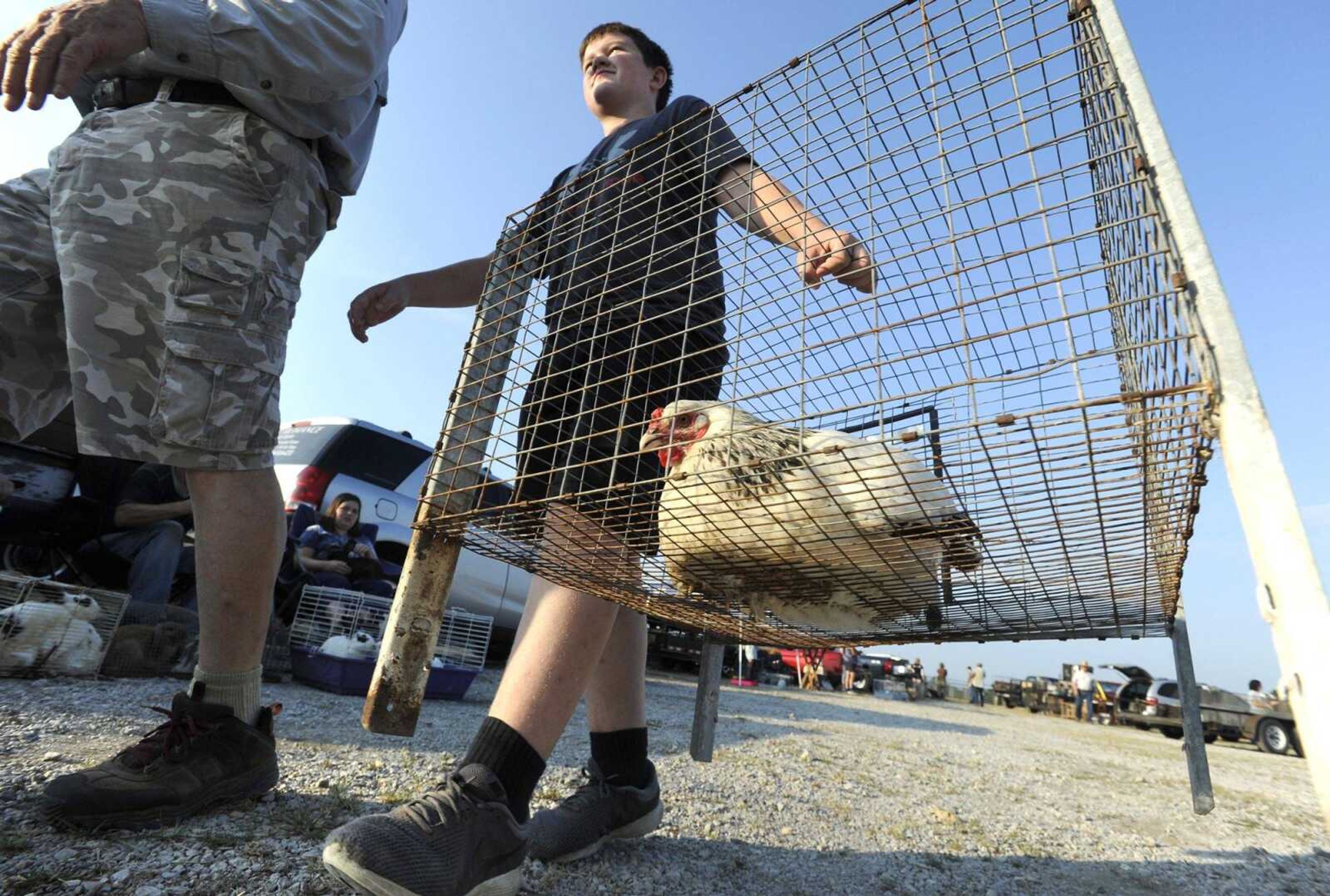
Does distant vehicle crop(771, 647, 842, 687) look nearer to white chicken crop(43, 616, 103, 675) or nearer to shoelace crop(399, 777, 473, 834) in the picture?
white chicken crop(43, 616, 103, 675)

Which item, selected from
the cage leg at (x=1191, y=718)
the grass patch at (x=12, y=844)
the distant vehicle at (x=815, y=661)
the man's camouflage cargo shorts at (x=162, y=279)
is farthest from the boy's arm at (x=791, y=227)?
the distant vehicle at (x=815, y=661)

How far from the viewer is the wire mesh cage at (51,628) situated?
299cm

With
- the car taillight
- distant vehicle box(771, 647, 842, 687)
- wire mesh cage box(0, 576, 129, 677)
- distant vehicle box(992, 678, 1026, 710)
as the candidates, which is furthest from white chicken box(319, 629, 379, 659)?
distant vehicle box(992, 678, 1026, 710)

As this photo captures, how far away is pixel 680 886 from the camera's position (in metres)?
1.58

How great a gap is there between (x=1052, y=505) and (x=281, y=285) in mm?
1701

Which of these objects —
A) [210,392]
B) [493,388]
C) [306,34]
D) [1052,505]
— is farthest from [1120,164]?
[210,392]

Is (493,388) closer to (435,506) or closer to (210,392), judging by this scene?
(435,506)

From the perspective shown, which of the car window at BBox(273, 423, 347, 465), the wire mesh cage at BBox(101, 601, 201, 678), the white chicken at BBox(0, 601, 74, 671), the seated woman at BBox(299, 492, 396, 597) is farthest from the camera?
the car window at BBox(273, 423, 347, 465)

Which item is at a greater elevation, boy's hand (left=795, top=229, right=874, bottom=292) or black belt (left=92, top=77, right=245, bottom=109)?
black belt (left=92, top=77, right=245, bottom=109)

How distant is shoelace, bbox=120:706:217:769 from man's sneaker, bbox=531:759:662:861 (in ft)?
2.55

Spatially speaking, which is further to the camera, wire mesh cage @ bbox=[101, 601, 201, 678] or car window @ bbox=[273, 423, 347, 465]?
car window @ bbox=[273, 423, 347, 465]

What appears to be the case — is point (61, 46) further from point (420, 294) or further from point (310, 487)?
point (310, 487)

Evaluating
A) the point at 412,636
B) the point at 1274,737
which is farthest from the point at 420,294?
the point at 1274,737

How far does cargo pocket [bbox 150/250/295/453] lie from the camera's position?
4.83 feet
